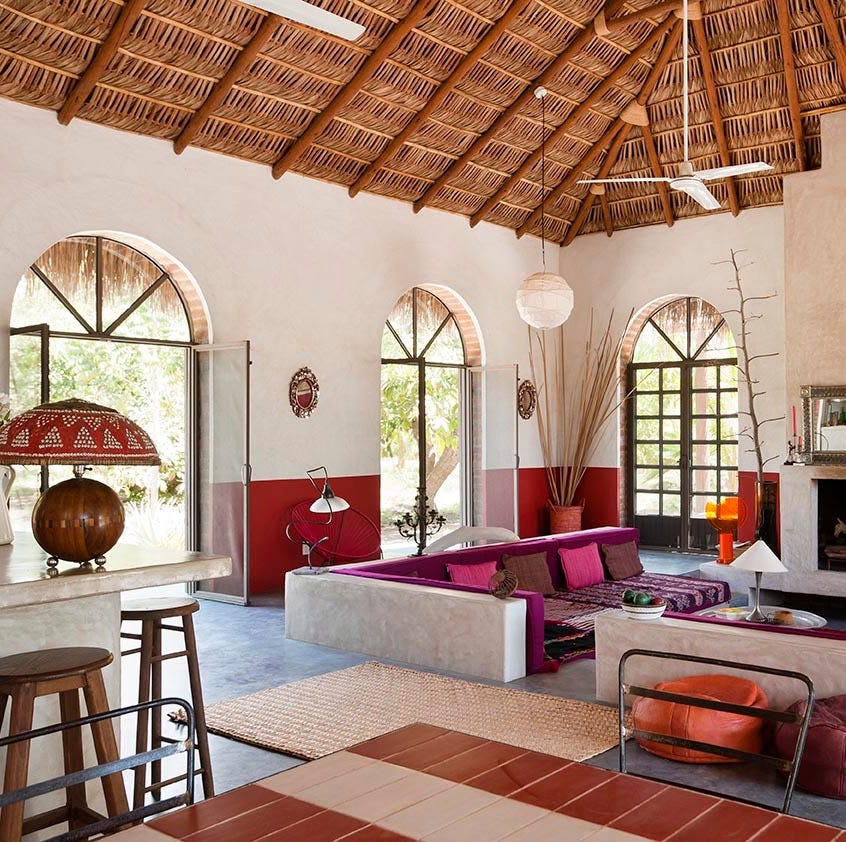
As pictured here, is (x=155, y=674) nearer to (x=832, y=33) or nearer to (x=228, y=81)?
(x=228, y=81)

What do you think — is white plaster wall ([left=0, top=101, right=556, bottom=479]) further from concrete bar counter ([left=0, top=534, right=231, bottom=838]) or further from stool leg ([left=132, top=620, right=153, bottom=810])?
concrete bar counter ([left=0, top=534, right=231, bottom=838])

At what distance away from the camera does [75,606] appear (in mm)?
3068

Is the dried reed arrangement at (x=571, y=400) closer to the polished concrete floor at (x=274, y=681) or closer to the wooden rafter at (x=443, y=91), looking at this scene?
the wooden rafter at (x=443, y=91)

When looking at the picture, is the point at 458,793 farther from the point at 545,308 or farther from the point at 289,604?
the point at 545,308

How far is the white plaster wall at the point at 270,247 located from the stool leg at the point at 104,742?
4.20 m

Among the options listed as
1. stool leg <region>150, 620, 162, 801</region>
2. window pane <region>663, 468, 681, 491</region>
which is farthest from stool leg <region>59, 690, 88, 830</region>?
window pane <region>663, 468, 681, 491</region>

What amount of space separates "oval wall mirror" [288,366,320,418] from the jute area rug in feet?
11.2

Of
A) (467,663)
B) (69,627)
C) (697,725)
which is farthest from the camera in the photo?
(467,663)

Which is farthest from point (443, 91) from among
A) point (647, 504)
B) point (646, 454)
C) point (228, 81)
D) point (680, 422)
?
→ point (647, 504)

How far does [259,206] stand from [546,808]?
7093 mm

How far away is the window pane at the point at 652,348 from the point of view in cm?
1100

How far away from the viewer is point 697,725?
4.08m

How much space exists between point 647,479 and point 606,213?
10.5ft

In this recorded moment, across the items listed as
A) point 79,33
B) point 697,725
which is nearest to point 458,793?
point 697,725
